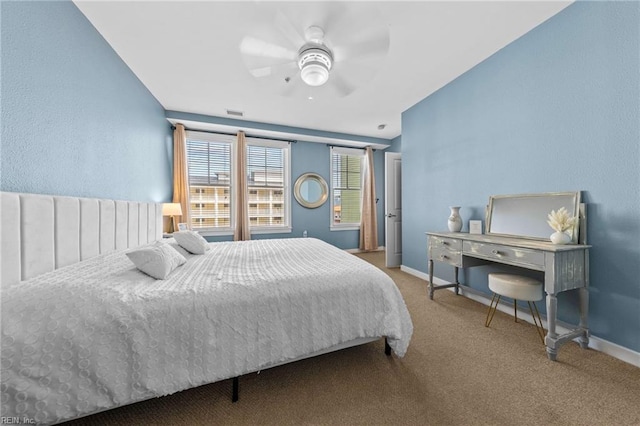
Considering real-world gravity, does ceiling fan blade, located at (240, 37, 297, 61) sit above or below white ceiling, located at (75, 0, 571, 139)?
below

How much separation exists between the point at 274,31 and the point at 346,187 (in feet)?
14.5

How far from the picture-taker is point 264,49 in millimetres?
1425

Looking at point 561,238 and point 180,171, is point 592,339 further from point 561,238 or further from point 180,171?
point 180,171

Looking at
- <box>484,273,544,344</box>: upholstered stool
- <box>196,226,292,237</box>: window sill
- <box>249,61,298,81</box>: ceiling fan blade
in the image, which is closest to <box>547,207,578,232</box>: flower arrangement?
<box>484,273,544,344</box>: upholstered stool

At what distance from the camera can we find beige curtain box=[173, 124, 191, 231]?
4.07 m

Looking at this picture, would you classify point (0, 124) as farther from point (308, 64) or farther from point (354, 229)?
point (354, 229)

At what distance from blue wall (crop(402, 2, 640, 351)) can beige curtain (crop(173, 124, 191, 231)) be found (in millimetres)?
4432

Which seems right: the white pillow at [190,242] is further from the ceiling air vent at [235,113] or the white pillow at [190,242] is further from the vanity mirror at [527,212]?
the vanity mirror at [527,212]

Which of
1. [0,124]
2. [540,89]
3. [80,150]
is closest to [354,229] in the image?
[540,89]

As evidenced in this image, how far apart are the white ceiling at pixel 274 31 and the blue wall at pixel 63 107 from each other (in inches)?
12.6

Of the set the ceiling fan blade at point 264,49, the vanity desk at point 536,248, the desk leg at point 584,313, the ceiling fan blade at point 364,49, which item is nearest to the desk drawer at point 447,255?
the vanity desk at point 536,248

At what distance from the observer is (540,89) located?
212 centimetres

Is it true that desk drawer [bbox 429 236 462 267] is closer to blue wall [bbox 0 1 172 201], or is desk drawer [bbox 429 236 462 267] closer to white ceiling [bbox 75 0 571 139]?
white ceiling [bbox 75 0 571 139]

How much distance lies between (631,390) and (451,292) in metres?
1.61
